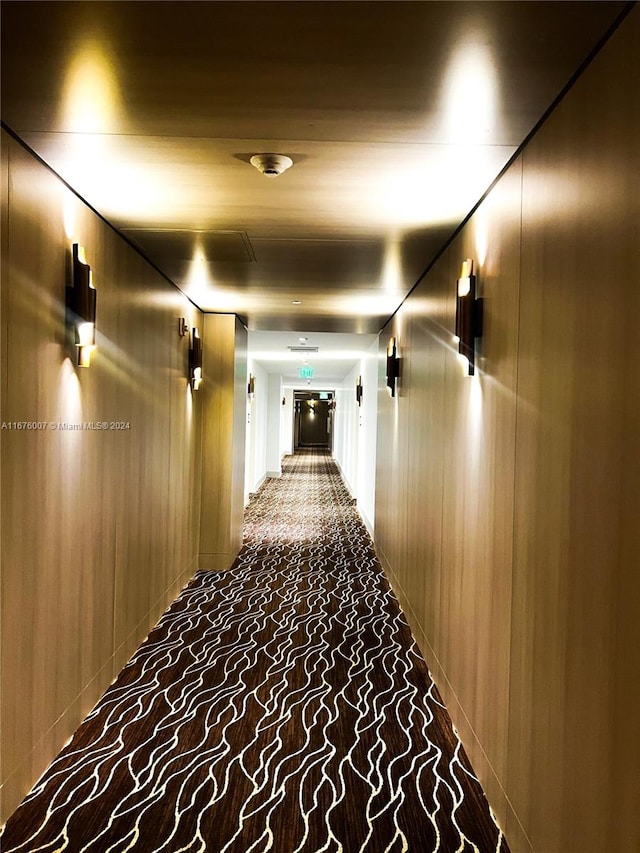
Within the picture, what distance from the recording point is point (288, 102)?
2.15 m

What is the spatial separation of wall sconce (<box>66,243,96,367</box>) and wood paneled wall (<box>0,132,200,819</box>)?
6 centimetres

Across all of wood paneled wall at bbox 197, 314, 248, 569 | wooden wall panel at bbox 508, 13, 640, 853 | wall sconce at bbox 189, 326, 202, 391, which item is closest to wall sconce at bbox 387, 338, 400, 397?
wood paneled wall at bbox 197, 314, 248, 569

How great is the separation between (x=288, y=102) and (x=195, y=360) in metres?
4.14

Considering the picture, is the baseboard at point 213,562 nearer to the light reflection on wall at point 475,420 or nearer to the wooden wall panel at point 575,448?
the light reflection on wall at point 475,420

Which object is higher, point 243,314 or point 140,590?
point 243,314

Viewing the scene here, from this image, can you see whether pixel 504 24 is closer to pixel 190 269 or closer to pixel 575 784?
pixel 575 784

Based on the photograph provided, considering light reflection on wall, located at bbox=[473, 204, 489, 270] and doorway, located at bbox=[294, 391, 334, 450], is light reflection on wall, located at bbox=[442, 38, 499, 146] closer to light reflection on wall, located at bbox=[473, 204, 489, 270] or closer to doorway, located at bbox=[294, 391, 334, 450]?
light reflection on wall, located at bbox=[473, 204, 489, 270]

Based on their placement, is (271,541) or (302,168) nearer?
(302,168)

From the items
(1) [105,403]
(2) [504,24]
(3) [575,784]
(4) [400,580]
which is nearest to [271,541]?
(4) [400,580]

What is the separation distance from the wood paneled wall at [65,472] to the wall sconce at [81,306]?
0.06 m

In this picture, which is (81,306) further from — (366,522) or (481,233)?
(366,522)

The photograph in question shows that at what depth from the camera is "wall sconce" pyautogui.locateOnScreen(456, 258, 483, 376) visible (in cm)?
320

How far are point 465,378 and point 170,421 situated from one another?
2840 mm

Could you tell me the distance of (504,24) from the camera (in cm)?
169
